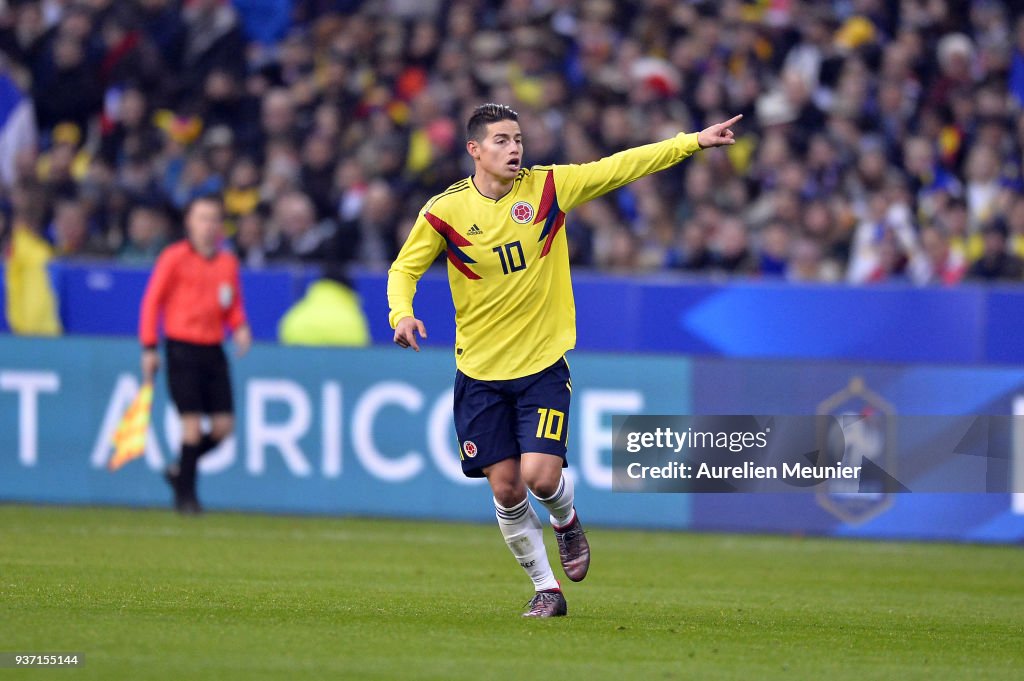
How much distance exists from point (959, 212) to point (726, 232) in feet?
7.10

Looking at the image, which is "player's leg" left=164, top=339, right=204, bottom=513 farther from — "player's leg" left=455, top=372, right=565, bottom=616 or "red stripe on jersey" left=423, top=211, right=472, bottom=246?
"red stripe on jersey" left=423, top=211, right=472, bottom=246

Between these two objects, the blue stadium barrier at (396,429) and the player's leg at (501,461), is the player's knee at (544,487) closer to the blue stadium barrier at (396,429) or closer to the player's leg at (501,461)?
the player's leg at (501,461)

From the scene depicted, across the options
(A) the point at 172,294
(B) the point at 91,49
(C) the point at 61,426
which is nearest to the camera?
(A) the point at 172,294

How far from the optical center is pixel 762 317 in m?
16.7

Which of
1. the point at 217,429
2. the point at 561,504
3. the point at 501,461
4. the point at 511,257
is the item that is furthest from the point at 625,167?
the point at 217,429

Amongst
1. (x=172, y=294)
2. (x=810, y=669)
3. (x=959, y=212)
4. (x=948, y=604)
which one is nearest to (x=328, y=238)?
(x=172, y=294)

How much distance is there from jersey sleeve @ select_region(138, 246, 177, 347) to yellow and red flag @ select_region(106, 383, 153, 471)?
565mm

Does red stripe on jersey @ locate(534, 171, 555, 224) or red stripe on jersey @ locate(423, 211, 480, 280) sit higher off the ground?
red stripe on jersey @ locate(534, 171, 555, 224)

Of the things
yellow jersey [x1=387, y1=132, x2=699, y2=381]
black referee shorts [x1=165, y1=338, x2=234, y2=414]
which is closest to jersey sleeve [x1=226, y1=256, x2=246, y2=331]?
black referee shorts [x1=165, y1=338, x2=234, y2=414]

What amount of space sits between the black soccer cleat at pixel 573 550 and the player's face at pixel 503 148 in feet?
5.60

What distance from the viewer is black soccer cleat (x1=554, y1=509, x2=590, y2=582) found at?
8.77m

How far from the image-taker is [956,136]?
18125 mm

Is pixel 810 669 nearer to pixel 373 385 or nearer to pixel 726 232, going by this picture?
pixel 373 385

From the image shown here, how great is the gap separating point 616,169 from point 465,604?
7.60 ft
